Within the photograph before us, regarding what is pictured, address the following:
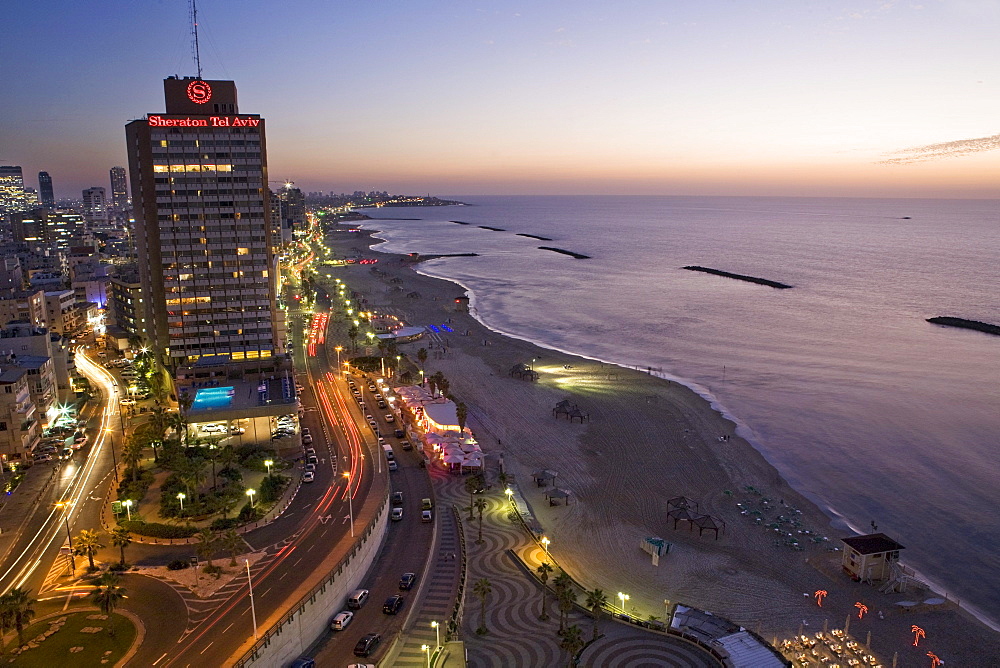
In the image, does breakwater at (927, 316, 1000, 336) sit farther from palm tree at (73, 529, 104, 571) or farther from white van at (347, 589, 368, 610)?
palm tree at (73, 529, 104, 571)

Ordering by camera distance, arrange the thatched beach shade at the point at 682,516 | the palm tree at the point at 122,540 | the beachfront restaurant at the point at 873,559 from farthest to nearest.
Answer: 1. the thatched beach shade at the point at 682,516
2. the beachfront restaurant at the point at 873,559
3. the palm tree at the point at 122,540

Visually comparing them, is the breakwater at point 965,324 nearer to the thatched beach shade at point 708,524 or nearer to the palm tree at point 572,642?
the thatched beach shade at point 708,524

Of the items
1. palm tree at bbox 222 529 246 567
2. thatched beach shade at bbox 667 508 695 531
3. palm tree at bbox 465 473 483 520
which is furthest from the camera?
thatched beach shade at bbox 667 508 695 531

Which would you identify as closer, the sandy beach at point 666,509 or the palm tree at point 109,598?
the palm tree at point 109,598

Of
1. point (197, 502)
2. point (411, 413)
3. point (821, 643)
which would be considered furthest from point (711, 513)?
point (197, 502)

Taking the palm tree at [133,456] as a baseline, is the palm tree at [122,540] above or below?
below

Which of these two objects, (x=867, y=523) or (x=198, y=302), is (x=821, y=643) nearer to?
(x=867, y=523)

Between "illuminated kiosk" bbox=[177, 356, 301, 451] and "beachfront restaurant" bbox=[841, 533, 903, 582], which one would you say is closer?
"beachfront restaurant" bbox=[841, 533, 903, 582]

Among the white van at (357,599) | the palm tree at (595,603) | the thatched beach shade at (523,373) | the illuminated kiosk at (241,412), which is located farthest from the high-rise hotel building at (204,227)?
the palm tree at (595,603)

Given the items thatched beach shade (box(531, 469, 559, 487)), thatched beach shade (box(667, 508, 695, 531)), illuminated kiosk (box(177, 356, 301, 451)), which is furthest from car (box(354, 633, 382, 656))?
illuminated kiosk (box(177, 356, 301, 451))
